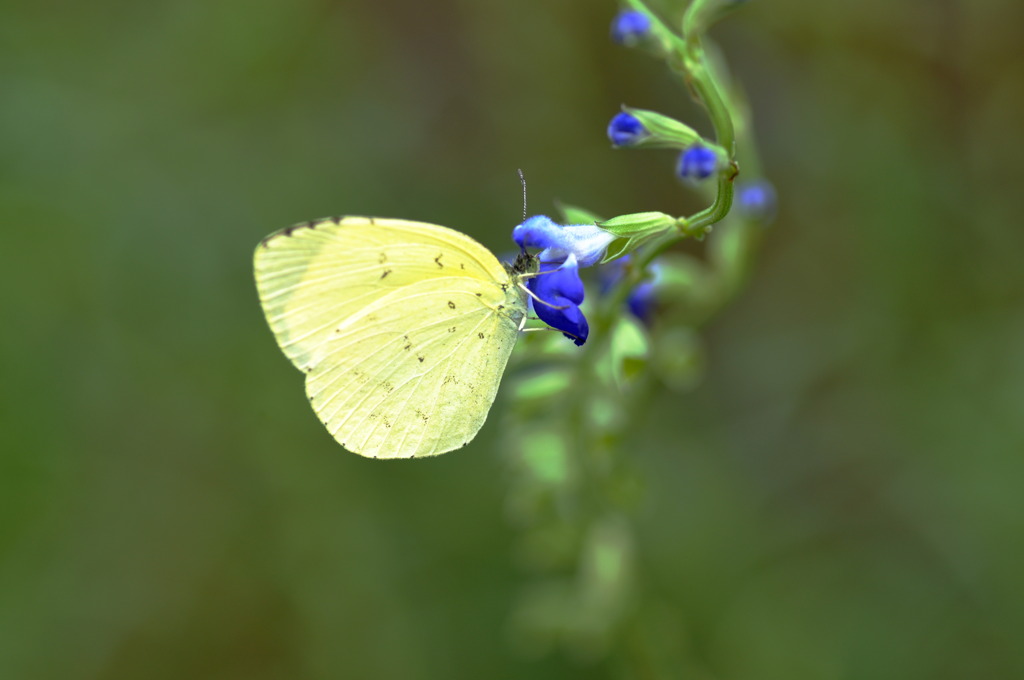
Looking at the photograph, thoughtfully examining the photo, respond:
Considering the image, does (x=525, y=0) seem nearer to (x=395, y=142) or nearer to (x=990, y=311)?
(x=395, y=142)

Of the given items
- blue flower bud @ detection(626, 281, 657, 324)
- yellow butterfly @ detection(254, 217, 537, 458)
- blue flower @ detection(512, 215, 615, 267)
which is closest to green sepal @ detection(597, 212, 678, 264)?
blue flower @ detection(512, 215, 615, 267)

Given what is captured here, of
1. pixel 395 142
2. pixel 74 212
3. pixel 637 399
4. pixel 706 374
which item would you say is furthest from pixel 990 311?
pixel 74 212

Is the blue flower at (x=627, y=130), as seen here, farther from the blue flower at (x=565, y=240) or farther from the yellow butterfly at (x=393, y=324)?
the yellow butterfly at (x=393, y=324)

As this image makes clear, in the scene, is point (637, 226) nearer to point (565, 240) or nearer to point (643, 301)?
point (565, 240)

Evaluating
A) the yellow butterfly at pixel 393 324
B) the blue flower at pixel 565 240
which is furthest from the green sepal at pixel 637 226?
the yellow butterfly at pixel 393 324

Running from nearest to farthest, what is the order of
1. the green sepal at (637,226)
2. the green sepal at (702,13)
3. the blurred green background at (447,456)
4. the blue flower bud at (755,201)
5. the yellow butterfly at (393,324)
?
the green sepal at (637,226)
the green sepal at (702,13)
the yellow butterfly at (393,324)
the blue flower bud at (755,201)
the blurred green background at (447,456)

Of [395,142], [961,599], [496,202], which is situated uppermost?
[395,142]
